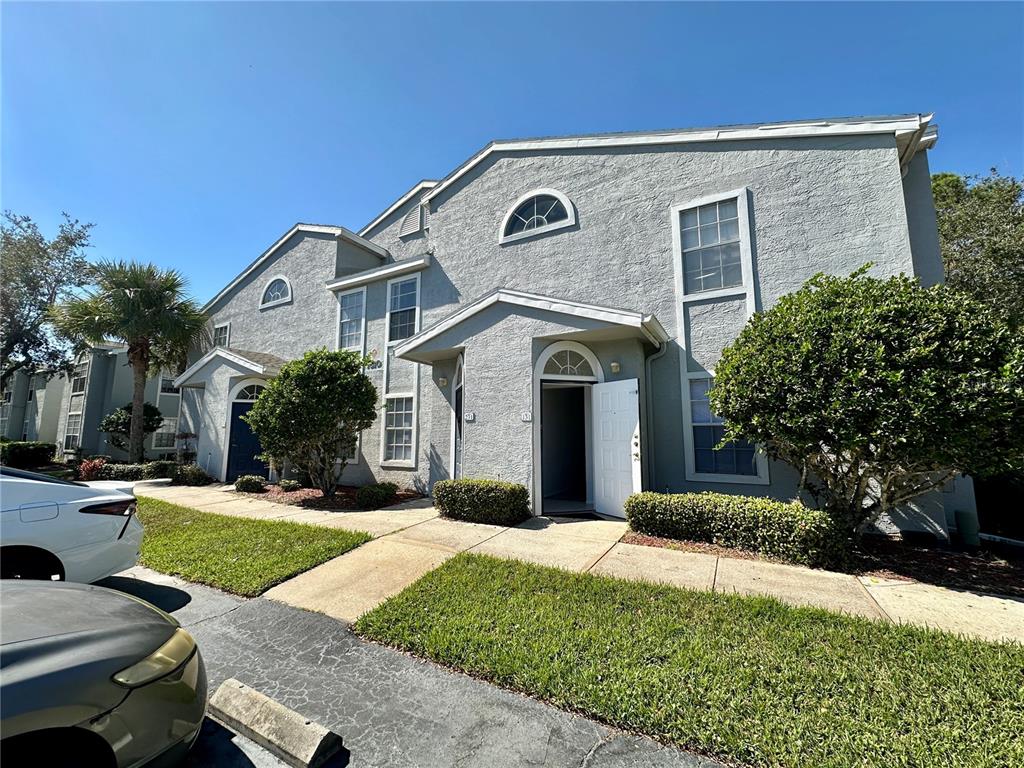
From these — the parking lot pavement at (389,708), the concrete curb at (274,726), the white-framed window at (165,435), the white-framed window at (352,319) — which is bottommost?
the parking lot pavement at (389,708)

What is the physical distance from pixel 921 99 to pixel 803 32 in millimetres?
3408

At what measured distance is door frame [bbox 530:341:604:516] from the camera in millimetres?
8227

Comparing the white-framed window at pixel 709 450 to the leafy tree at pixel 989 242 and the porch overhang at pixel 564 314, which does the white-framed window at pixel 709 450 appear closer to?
the porch overhang at pixel 564 314

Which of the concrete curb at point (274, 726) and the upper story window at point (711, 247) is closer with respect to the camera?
the concrete curb at point (274, 726)

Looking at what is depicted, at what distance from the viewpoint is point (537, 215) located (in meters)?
11.1

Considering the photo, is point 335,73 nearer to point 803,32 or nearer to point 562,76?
point 562,76

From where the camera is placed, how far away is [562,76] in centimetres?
880

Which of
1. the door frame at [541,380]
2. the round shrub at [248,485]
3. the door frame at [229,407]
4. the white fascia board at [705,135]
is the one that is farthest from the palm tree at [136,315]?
the door frame at [541,380]

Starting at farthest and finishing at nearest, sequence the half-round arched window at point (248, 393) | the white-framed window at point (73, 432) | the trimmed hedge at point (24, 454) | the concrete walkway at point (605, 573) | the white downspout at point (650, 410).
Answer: the white-framed window at point (73, 432) < the trimmed hedge at point (24, 454) < the half-round arched window at point (248, 393) < the white downspout at point (650, 410) < the concrete walkway at point (605, 573)

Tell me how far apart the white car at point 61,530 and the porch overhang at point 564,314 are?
20.1ft

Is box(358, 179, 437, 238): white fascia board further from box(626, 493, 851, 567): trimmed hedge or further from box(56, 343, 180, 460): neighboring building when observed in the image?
box(56, 343, 180, 460): neighboring building

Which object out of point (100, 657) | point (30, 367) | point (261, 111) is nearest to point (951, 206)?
point (261, 111)

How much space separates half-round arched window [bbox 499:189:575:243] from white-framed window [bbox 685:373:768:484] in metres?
5.16

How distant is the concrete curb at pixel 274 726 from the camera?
Result: 237cm
